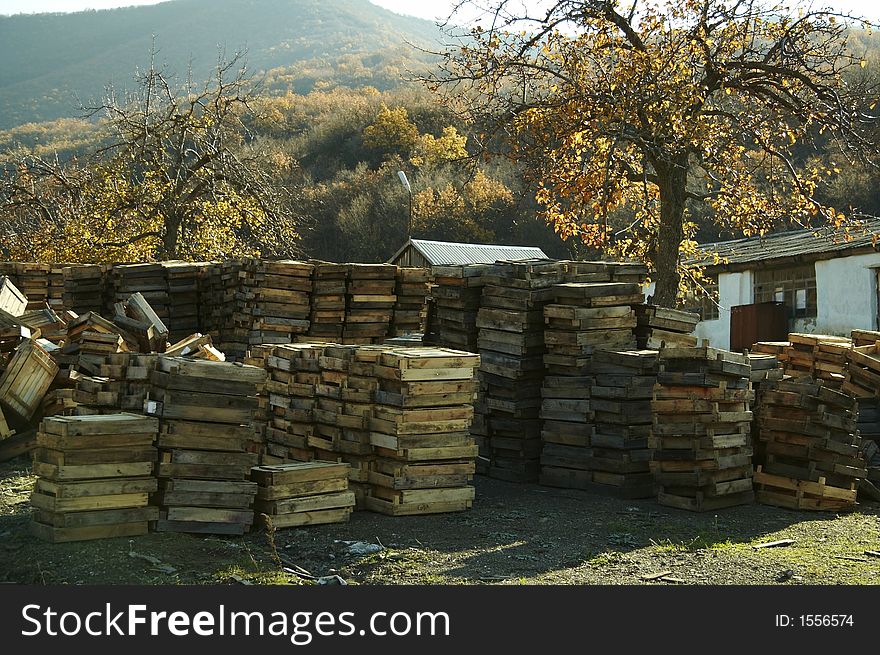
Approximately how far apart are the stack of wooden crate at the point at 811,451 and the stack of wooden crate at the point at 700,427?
1.81 feet

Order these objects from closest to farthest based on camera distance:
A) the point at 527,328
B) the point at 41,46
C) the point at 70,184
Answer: the point at 527,328 < the point at 70,184 < the point at 41,46

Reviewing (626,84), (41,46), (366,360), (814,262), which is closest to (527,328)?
(366,360)

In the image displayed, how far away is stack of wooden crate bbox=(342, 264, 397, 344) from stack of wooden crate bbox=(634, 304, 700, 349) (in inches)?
177

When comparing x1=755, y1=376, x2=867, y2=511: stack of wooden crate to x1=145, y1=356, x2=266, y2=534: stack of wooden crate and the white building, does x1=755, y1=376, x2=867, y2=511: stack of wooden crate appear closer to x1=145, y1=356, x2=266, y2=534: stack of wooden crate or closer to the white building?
x1=145, y1=356, x2=266, y2=534: stack of wooden crate

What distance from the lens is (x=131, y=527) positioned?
8609mm

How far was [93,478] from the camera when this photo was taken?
8484 mm

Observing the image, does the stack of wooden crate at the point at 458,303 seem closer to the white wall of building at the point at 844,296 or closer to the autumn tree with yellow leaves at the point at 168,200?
the autumn tree with yellow leaves at the point at 168,200

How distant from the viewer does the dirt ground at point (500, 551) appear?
7.81 meters

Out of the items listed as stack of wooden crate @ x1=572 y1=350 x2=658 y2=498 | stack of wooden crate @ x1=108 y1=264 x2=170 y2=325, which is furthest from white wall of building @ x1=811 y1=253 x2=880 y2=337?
stack of wooden crate @ x1=108 y1=264 x2=170 y2=325

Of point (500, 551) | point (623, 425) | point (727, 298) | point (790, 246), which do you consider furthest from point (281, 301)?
point (790, 246)

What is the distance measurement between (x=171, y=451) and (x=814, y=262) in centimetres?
2330

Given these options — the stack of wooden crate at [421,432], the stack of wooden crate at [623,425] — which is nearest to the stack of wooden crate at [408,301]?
the stack of wooden crate at [623,425]

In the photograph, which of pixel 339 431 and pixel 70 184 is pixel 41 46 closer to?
pixel 70 184

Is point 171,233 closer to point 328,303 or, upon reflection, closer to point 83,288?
point 83,288
